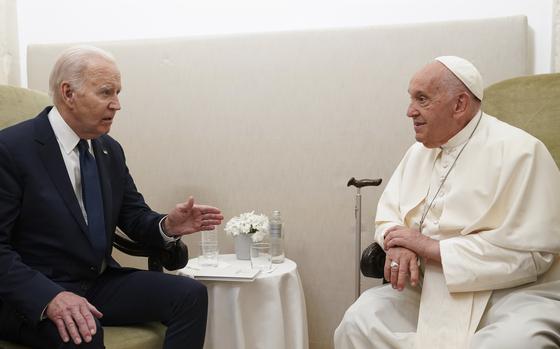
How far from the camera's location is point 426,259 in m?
2.14

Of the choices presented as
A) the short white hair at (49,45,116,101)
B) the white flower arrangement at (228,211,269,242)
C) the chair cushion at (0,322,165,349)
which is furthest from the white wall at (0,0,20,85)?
the chair cushion at (0,322,165,349)

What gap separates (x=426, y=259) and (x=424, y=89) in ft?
2.23

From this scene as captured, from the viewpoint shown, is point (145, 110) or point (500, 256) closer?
point (500, 256)

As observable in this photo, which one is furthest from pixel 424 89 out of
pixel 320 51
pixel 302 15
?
pixel 302 15

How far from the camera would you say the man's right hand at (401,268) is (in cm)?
209

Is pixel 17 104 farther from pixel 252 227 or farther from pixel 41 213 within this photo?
pixel 252 227

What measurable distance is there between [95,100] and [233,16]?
4.99 feet

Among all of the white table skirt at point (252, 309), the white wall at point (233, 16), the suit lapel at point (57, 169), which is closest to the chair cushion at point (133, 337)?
the suit lapel at point (57, 169)

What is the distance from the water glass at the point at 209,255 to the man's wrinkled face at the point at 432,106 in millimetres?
1245

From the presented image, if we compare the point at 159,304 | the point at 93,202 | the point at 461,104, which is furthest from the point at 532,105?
the point at 93,202

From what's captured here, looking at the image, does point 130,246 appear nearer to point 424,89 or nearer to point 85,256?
point 85,256

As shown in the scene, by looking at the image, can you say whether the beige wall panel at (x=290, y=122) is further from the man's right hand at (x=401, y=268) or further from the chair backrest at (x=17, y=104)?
the man's right hand at (x=401, y=268)

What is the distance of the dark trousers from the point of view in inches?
84.6

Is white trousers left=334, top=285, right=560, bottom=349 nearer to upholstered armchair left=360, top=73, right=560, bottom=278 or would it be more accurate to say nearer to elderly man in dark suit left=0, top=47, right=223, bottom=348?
elderly man in dark suit left=0, top=47, right=223, bottom=348
